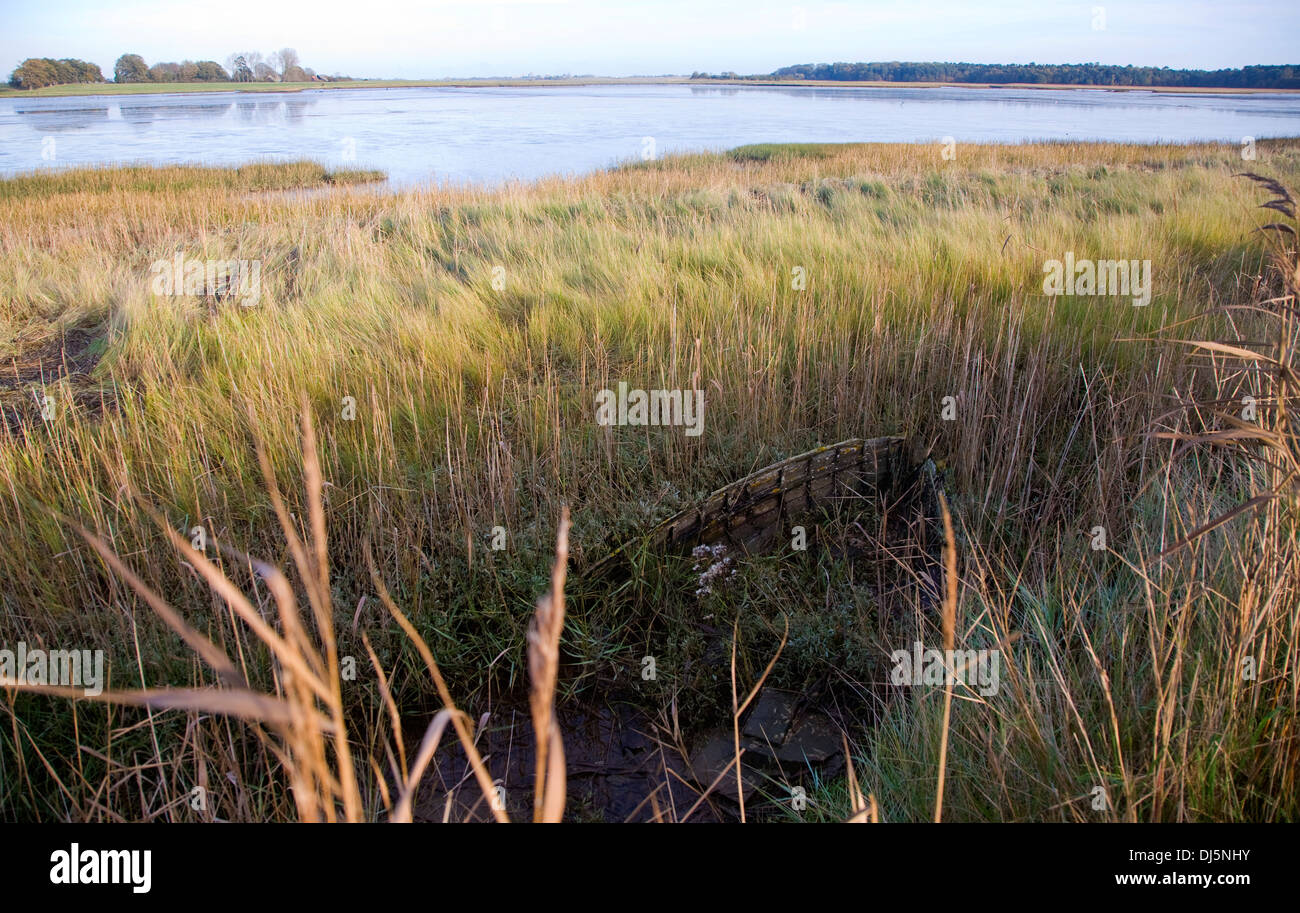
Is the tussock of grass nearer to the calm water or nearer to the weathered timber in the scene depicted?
the calm water

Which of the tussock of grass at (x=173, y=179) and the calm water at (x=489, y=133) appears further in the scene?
the calm water at (x=489, y=133)

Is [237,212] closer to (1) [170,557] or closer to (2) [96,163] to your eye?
(1) [170,557]

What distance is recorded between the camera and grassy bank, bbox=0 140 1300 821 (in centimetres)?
167

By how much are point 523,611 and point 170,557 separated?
1.28m

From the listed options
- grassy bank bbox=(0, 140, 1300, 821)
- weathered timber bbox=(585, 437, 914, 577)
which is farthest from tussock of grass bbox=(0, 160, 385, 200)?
weathered timber bbox=(585, 437, 914, 577)

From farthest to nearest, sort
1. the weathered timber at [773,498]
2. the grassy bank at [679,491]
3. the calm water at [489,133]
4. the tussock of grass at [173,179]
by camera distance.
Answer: the calm water at [489,133], the tussock of grass at [173,179], the weathered timber at [773,498], the grassy bank at [679,491]

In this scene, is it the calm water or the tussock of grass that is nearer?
the tussock of grass

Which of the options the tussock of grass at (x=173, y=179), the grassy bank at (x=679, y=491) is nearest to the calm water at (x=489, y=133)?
the tussock of grass at (x=173, y=179)

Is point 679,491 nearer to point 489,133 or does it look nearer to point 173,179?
point 173,179

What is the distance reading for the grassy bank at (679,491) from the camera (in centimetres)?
167

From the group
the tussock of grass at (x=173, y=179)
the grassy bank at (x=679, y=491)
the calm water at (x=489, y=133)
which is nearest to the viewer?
the grassy bank at (x=679, y=491)

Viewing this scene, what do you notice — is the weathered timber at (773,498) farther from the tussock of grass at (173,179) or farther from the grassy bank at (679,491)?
the tussock of grass at (173,179)

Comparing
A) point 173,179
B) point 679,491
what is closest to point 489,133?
point 173,179

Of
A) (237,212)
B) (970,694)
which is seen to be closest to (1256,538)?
(970,694)
